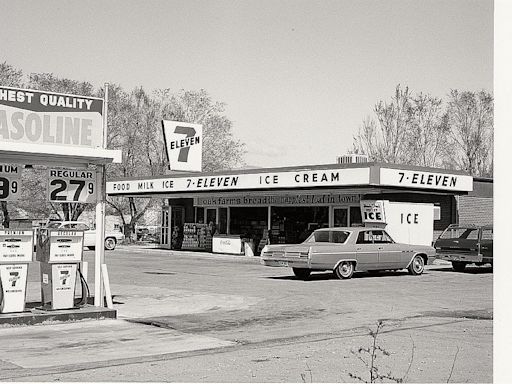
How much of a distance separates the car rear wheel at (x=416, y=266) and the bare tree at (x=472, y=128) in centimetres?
1571

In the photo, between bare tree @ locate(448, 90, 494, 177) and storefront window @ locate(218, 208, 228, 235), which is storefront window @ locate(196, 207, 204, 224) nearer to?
storefront window @ locate(218, 208, 228, 235)

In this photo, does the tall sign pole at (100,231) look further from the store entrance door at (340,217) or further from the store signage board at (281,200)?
the store entrance door at (340,217)

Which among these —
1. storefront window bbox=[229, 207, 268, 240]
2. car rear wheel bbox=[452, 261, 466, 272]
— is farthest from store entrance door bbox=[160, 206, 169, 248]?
car rear wheel bbox=[452, 261, 466, 272]

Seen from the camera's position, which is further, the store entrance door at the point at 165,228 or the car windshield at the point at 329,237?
the store entrance door at the point at 165,228

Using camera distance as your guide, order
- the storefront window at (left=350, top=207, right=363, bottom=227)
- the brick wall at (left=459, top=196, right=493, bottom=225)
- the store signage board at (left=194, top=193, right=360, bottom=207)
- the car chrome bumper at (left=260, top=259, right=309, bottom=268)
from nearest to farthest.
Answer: the car chrome bumper at (left=260, top=259, right=309, bottom=268) → the storefront window at (left=350, top=207, right=363, bottom=227) → the store signage board at (left=194, top=193, right=360, bottom=207) → the brick wall at (left=459, top=196, right=493, bottom=225)

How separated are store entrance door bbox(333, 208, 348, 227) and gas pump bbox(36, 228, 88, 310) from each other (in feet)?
65.1

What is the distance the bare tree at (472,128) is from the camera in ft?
128

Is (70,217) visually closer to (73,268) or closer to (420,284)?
(420,284)

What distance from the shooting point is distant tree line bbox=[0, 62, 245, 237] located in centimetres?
4453

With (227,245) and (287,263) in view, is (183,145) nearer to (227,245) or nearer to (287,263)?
(227,245)

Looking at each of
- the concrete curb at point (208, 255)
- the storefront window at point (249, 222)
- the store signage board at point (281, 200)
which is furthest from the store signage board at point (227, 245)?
the store signage board at point (281, 200)

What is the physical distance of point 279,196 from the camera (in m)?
33.6
